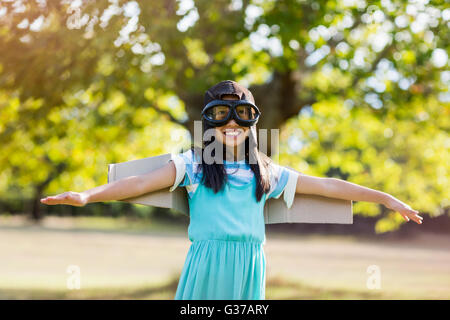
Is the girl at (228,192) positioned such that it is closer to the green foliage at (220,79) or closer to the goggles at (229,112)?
the goggles at (229,112)

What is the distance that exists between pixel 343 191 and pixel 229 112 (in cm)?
77

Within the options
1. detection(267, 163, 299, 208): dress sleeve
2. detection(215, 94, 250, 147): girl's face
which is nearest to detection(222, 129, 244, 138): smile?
detection(215, 94, 250, 147): girl's face

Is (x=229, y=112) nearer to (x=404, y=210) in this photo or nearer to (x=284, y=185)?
(x=284, y=185)

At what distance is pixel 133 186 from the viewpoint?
8.82 feet

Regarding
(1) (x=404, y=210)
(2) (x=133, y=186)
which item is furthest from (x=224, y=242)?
(1) (x=404, y=210)

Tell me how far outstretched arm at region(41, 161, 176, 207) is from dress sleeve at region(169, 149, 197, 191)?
3 centimetres

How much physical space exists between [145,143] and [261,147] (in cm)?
760

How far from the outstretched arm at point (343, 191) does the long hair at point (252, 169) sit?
8.3 inches

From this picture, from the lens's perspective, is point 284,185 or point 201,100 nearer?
point 284,185

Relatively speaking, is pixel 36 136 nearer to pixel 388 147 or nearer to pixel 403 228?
pixel 388 147

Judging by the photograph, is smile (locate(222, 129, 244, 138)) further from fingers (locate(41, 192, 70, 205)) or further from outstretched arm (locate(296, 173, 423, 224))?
fingers (locate(41, 192, 70, 205))

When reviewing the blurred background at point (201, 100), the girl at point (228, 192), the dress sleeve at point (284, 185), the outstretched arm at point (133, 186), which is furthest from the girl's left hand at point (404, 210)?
the blurred background at point (201, 100)

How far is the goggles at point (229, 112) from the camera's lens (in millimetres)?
2855

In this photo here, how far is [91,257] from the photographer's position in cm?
1609
